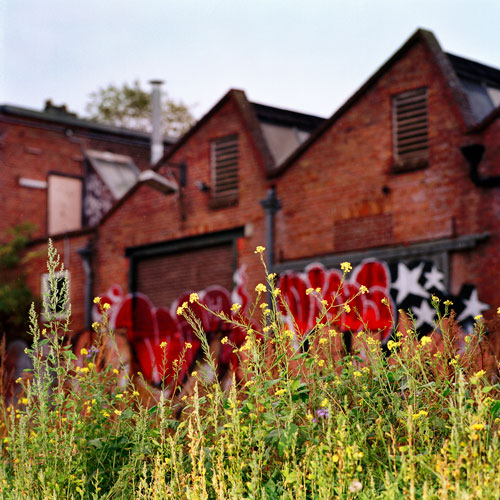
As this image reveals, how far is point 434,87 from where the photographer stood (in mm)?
15109

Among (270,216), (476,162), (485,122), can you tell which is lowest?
(270,216)

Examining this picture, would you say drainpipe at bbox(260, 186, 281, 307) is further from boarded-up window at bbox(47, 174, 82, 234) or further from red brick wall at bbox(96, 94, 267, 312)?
boarded-up window at bbox(47, 174, 82, 234)

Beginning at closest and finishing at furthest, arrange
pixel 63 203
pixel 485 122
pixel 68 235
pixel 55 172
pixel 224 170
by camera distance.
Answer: pixel 485 122 < pixel 224 170 < pixel 68 235 < pixel 55 172 < pixel 63 203

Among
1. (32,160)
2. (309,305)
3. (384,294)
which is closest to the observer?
(384,294)

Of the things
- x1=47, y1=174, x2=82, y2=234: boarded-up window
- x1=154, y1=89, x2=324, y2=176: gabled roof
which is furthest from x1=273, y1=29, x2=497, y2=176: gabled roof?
x1=47, y1=174, x2=82, y2=234: boarded-up window

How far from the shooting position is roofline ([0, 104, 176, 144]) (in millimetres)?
25938

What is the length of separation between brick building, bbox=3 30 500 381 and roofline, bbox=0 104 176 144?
269 inches

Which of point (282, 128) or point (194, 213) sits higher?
point (282, 128)

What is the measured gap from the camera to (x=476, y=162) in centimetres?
1427

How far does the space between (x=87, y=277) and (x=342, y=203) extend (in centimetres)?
858

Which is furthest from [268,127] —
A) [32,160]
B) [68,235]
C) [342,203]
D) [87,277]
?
[32,160]

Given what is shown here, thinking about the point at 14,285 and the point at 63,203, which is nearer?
the point at 14,285

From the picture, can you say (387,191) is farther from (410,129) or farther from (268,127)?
(268,127)

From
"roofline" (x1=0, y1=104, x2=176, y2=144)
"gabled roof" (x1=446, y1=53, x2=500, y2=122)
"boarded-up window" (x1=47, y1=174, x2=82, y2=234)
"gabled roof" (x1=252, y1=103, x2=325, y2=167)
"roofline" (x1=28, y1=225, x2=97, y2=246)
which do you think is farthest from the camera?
"boarded-up window" (x1=47, y1=174, x2=82, y2=234)
